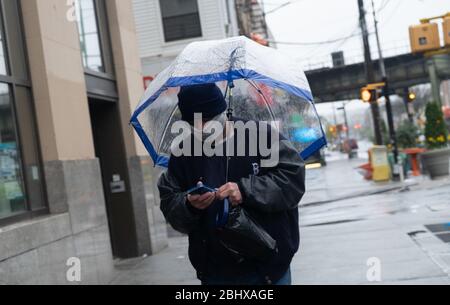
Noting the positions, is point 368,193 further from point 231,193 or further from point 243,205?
point 231,193

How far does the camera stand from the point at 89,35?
32.4 ft

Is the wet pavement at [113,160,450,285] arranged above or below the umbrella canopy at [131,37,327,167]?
below

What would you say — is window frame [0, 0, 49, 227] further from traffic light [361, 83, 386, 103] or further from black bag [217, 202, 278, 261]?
traffic light [361, 83, 386, 103]

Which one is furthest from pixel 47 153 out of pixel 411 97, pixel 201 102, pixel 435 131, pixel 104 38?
pixel 411 97

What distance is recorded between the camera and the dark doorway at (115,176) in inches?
401

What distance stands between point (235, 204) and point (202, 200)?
17 centimetres

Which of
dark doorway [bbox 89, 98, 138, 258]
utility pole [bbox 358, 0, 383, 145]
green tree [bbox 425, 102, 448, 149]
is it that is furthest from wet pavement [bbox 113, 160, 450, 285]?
utility pole [bbox 358, 0, 383, 145]

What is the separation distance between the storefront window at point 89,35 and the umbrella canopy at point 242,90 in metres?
5.84

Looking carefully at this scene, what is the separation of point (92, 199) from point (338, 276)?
3.36 meters

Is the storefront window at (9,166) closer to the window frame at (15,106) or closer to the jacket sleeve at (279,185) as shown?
the window frame at (15,106)

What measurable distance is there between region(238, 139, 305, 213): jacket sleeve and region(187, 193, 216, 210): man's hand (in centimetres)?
17

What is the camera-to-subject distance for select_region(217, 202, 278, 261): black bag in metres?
2.81
